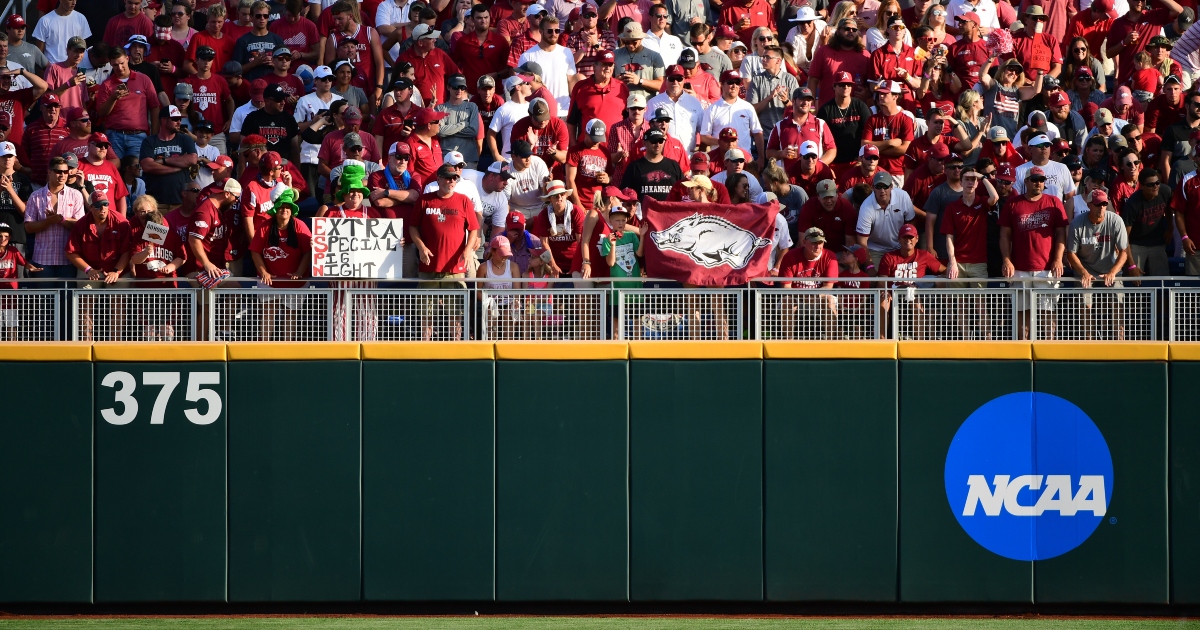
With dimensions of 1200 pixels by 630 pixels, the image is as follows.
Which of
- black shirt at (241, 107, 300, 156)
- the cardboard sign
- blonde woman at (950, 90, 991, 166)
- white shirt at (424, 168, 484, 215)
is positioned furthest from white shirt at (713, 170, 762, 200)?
the cardboard sign

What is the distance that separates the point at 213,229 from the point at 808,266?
17.1 feet

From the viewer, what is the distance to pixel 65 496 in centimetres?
1096

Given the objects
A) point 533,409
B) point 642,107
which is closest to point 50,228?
point 533,409

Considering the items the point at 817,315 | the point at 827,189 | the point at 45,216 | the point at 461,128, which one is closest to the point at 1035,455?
the point at 817,315

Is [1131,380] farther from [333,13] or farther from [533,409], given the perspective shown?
[333,13]

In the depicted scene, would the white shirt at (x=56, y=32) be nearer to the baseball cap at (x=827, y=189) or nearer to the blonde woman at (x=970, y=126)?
the baseball cap at (x=827, y=189)

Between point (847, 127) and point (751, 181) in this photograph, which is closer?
point (751, 181)

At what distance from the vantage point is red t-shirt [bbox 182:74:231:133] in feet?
51.4

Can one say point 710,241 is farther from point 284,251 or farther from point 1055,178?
point 1055,178

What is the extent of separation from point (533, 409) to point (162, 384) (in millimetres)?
3047

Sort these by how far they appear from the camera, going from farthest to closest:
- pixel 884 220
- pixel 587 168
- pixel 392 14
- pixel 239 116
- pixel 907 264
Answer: pixel 392 14
pixel 239 116
pixel 587 168
pixel 884 220
pixel 907 264

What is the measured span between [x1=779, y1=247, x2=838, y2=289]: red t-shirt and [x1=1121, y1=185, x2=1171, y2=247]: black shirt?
313 cm

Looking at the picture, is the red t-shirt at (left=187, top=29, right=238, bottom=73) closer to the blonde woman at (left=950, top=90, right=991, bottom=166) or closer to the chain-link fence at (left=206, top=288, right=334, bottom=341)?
the chain-link fence at (left=206, top=288, right=334, bottom=341)

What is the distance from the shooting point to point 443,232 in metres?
11.8
